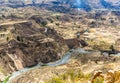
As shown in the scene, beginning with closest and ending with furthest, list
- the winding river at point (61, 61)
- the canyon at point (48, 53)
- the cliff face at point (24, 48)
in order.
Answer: the canyon at point (48, 53) → the winding river at point (61, 61) → the cliff face at point (24, 48)

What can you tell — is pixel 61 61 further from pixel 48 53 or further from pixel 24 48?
pixel 24 48

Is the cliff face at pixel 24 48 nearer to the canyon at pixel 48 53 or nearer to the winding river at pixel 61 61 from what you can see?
the canyon at pixel 48 53

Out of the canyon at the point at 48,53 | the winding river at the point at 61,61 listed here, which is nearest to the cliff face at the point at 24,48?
the canyon at the point at 48,53

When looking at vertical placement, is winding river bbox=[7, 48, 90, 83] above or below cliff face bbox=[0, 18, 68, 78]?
below

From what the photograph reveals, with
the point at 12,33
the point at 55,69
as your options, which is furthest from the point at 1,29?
the point at 55,69

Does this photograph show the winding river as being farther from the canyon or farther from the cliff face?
the cliff face

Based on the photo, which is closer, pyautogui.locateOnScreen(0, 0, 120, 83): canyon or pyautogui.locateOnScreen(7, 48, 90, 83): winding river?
pyautogui.locateOnScreen(0, 0, 120, 83): canyon

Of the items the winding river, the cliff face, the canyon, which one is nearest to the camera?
the canyon

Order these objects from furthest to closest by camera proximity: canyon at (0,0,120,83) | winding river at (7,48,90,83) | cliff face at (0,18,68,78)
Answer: cliff face at (0,18,68,78) < winding river at (7,48,90,83) < canyon at (0,0,120,83)

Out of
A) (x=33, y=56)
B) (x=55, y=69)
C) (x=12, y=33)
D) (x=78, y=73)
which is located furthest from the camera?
(x=12, y=33)

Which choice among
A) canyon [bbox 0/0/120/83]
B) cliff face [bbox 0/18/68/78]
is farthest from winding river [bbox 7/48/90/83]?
cliff face [bbox 0/18/68/78]

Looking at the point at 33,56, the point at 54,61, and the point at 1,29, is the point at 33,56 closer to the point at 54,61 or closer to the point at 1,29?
the point at 54,61
